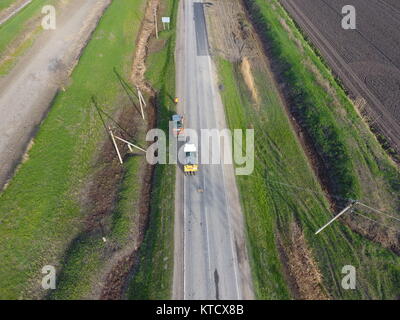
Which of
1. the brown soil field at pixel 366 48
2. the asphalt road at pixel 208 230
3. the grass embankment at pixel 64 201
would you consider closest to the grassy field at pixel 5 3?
the grass embankment at pixel 64 201

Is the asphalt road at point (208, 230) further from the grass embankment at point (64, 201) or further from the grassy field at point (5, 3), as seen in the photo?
the grassy field at point (5, 3)

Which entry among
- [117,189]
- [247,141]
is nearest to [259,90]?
[247,141]

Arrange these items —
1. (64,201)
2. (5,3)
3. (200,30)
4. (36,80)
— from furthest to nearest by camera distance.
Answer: (5,3) → (200,30) → (36,80) → (64,201)

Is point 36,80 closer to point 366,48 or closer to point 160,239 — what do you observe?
point 160,239

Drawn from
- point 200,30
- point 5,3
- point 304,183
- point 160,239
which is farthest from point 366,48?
point 5,3

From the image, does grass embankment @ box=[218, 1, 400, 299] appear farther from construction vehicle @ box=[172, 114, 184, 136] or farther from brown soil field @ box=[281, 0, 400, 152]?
construction vehicle @ box=[172, 114, 184, 136]

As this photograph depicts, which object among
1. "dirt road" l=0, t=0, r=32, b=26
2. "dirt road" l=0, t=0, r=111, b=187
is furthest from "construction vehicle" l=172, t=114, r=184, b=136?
"dirt road" l=0, t=0, r=32, b=26

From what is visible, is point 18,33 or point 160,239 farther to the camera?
point 18,33
